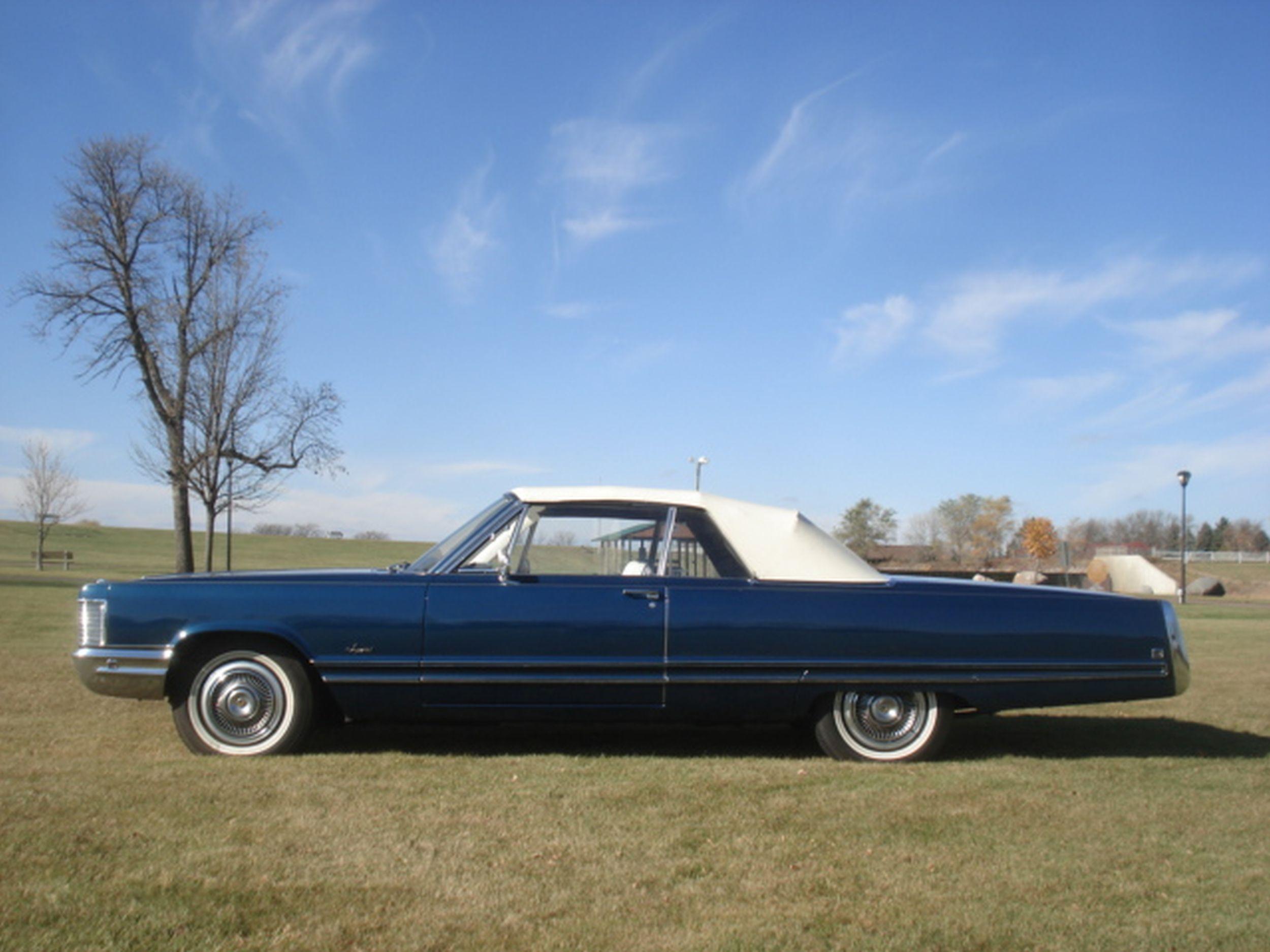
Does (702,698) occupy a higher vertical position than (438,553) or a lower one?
lower

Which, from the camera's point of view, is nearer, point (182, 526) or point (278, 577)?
point (278, 577)

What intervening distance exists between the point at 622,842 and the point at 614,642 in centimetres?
160

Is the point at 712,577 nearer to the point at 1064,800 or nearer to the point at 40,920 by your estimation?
the point at 1064,800

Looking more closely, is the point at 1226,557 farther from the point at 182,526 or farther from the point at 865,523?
the point at 182,526

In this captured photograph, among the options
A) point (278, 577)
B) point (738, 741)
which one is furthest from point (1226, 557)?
point (278, 577)

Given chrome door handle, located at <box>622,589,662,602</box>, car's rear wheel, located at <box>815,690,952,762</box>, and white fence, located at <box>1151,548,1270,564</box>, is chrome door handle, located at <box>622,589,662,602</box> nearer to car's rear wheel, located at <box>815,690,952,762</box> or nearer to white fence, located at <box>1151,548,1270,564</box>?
car's rear wheel, located at <box>815,690,952,762</box>

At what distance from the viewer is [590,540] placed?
6293mm

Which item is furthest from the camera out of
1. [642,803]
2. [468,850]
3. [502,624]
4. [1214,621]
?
[1214,621]

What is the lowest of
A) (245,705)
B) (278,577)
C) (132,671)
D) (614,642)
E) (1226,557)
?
(245,705)

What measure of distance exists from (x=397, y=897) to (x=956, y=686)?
11.4 ft

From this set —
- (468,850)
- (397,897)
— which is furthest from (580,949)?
(468,850)

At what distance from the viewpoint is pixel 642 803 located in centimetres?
489

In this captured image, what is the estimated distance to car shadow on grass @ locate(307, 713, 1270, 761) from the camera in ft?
20.4

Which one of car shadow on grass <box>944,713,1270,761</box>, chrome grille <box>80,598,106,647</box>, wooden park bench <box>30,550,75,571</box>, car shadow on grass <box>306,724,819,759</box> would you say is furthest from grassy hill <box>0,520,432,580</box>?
car shadow on grass <box>944,713,1270,761</box>
